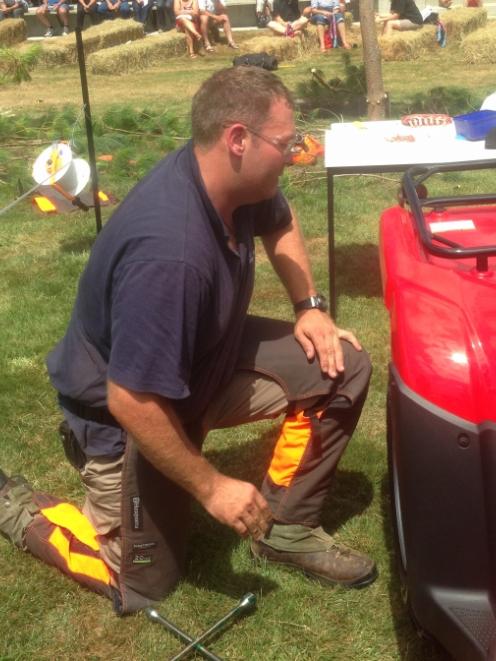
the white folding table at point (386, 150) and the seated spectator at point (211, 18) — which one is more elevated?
the white folding table at point (386, 150)

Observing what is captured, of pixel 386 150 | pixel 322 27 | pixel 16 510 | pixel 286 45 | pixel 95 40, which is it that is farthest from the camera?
pixel 95 40

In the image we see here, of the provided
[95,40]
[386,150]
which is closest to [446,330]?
[386,150]

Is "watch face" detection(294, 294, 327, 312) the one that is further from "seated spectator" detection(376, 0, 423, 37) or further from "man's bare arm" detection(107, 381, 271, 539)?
"seated spectator" detection(376, 0, 423, 37)

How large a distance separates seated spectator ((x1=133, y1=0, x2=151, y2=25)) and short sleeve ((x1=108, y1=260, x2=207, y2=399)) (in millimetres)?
19763

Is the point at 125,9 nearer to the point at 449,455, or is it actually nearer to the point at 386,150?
the point at 386,150

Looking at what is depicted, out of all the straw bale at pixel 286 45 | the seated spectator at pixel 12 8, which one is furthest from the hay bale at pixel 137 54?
the seated spectator at pixel 12 8

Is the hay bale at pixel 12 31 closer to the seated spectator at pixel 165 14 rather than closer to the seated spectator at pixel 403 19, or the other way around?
the seated spectator at pixel 165 14

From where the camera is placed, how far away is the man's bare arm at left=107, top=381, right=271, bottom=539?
7.34ft

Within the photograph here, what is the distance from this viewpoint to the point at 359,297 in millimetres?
4891

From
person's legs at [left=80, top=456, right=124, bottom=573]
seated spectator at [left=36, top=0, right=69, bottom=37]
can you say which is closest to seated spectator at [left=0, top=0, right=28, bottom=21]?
seated spectator at [left=36, top=0, right=69, bottom=37]

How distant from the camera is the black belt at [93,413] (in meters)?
2.62

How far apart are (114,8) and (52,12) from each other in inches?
56.2

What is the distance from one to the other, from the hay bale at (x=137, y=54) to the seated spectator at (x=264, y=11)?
3084 millimetres

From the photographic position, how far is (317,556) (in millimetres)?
2801
